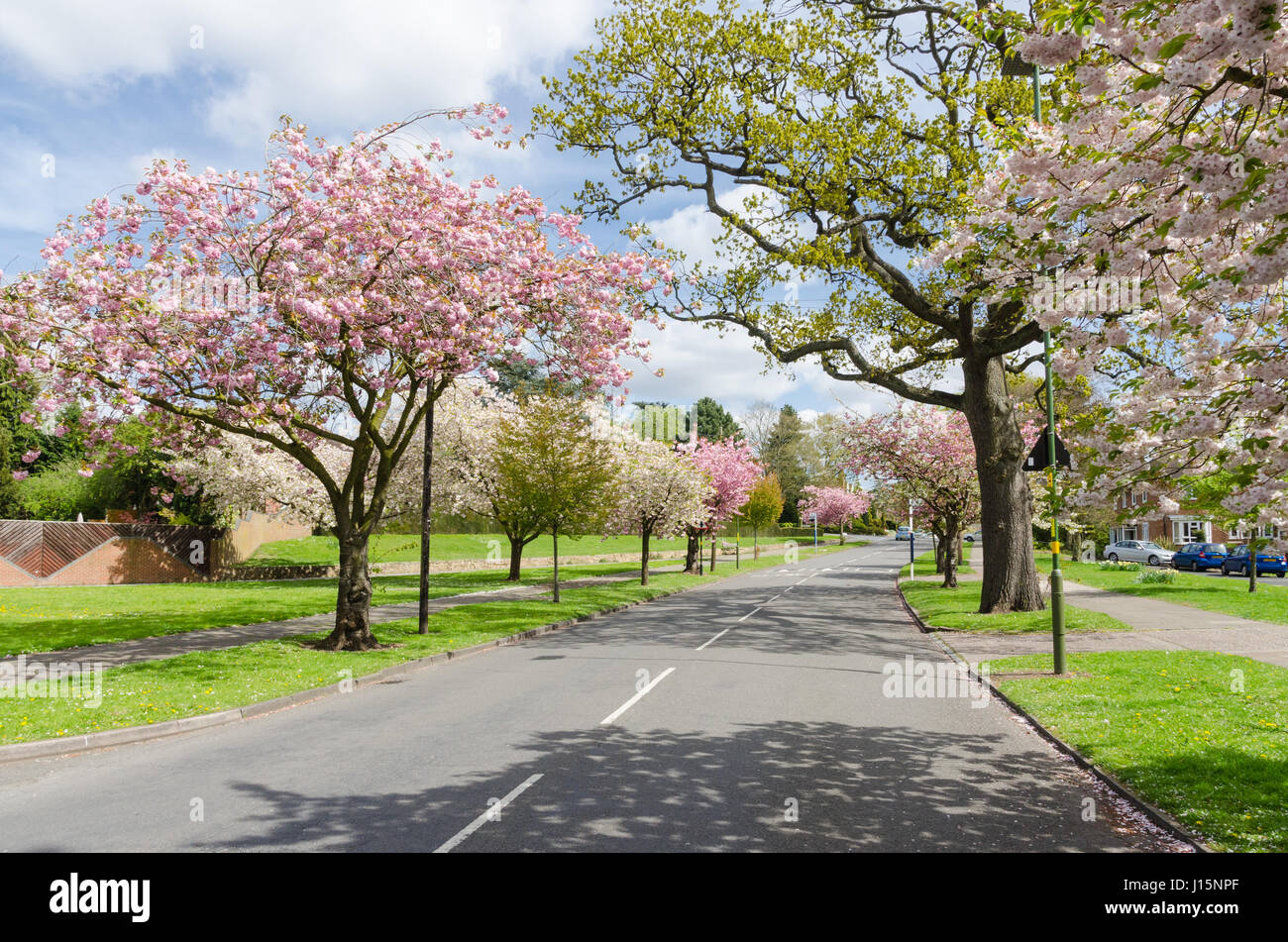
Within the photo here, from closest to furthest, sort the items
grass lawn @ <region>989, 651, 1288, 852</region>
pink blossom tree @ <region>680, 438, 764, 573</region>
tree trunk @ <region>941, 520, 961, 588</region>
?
grass lawn @ <region>989, 651, 1288, 852</region>
tree trunk @ <region>941, 520, 961, 588</region>
pink blossom tree @ <region>680, 438, 764, 573</region>

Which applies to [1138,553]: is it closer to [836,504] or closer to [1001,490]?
[836,504]

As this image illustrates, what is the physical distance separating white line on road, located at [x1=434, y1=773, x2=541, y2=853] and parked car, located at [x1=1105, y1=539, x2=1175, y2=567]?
48.4 m

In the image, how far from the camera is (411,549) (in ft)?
136

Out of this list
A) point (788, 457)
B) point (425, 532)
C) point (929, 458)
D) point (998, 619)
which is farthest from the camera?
point (788, 457)

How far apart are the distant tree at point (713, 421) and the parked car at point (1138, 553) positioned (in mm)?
52736

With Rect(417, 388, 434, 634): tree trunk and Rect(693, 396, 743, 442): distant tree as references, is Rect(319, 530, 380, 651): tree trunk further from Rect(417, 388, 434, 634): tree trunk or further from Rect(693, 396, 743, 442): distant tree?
Rect(693, 396, 743, 442): distant tree

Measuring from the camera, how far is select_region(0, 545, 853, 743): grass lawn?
8492 mm

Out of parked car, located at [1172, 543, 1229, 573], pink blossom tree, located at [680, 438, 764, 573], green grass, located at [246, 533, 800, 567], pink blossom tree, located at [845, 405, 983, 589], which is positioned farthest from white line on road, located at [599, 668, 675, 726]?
parked car, located at [1172, 543, 1229, 573]

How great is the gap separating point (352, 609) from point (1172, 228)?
13293 millimetres

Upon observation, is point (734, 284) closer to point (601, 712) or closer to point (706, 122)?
point (706, 122)

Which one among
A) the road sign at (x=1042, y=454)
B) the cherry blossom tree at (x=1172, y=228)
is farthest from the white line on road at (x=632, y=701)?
the road sign at (x=1042, y=454)

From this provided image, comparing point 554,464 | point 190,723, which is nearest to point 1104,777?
point 190,723

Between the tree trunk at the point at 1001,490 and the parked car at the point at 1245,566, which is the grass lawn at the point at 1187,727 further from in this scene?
the parked car at the point at 1245,566

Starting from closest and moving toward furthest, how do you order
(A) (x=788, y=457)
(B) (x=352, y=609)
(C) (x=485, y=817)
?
(C) (x=485, y=817) → (B) (x=352, y=609) → (A) (x=788, y=457)
